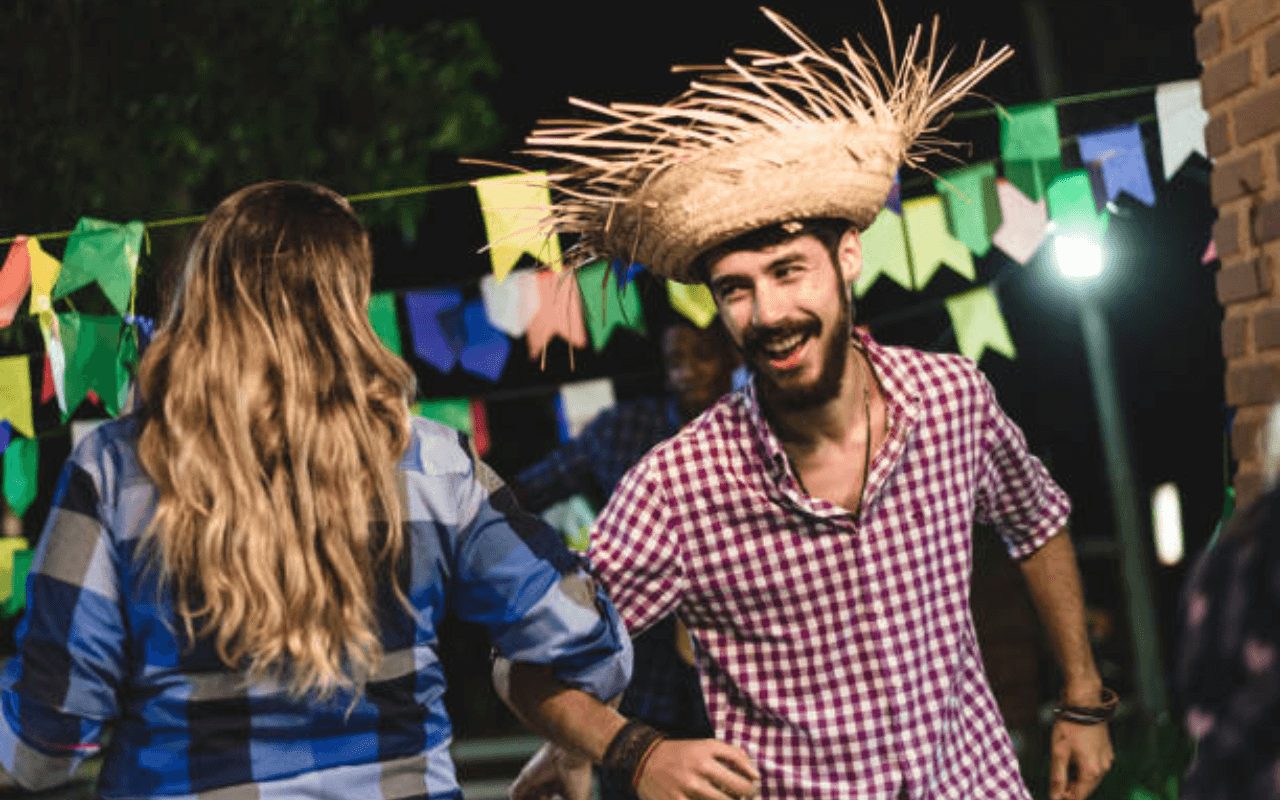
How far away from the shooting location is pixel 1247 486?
3.41m

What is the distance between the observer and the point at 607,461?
5.32 meters

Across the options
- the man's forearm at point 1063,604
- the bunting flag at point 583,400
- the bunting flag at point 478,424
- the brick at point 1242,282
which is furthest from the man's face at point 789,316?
the bunting flag at point 478,424

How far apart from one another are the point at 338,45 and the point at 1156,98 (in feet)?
23.8

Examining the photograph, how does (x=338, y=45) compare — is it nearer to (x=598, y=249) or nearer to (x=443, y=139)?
(x=443, y=139)

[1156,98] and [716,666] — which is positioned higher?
[1156,98]

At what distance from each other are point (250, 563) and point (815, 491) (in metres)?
1.34

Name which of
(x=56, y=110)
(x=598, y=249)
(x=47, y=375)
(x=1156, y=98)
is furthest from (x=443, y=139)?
(x=598, y=249)

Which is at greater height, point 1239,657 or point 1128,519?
point 1239,657

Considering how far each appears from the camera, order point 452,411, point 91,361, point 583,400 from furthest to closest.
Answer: point 452,411 < point 583,400 < point 91,361

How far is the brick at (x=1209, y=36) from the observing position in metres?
3.47

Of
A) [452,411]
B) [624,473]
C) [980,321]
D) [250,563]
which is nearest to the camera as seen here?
[250,563]

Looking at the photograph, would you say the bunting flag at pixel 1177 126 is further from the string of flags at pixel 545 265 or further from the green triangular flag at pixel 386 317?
the green triangular flag at pixel 386 317

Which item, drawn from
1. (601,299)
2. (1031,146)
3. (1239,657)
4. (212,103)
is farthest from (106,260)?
(212,103)

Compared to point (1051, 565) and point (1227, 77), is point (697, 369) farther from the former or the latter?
point (1227, 77)
